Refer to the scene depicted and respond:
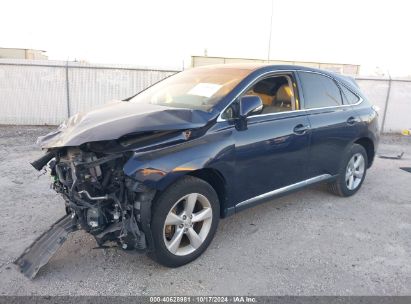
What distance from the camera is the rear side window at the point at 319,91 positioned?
4.51 m

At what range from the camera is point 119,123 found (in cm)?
Result: 314

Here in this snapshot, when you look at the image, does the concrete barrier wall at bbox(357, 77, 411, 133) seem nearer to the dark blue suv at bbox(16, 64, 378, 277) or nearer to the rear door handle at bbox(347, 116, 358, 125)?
the rear door handle at bbox(347, 116, 358, 125)

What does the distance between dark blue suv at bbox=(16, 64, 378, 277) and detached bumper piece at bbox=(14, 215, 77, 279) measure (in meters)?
0.01

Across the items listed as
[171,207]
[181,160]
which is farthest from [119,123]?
[171,207]

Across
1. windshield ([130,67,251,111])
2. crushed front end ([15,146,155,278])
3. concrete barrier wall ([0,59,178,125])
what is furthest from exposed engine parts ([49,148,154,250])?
concrete barrier wall ([0,59,178,125])

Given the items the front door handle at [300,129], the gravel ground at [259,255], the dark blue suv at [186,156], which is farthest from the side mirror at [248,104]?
the gravel ground at [259,255]

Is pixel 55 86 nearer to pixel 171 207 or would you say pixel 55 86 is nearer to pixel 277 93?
pixel 277 93

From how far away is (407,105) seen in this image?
11.9 meters

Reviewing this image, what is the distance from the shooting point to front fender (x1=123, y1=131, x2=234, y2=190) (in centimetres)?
292

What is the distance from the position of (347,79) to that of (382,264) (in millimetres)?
2863

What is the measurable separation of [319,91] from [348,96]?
752 millimetres

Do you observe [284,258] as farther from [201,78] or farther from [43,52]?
[43,52]

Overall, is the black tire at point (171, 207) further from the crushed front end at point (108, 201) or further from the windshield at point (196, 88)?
the windshield at point (196, 88)

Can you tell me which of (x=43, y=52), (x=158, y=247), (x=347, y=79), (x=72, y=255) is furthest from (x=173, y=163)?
(x=43, y=52)
